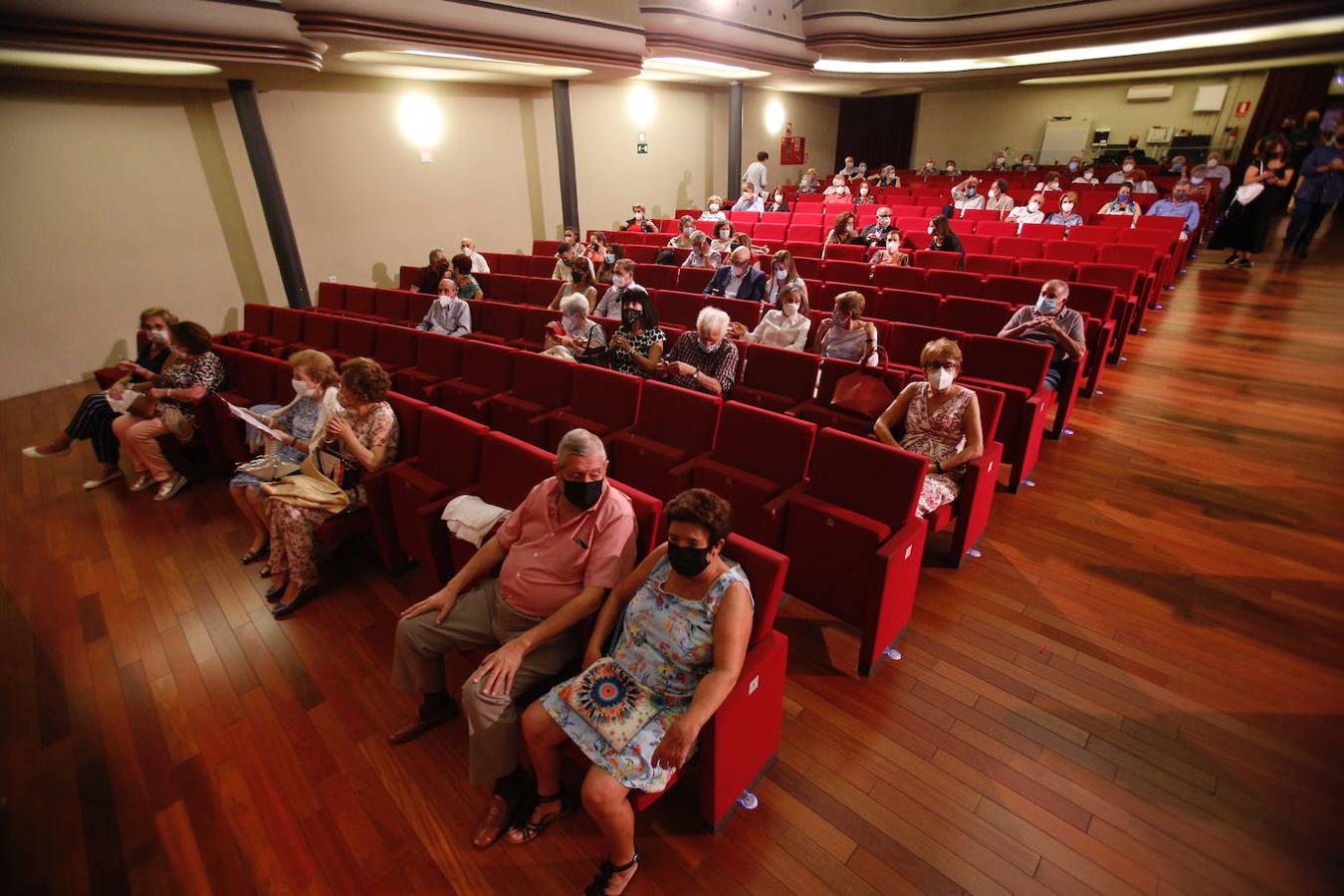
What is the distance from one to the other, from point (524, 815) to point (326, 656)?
4.08 ft

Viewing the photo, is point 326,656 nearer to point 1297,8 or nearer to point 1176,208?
point 1176,208

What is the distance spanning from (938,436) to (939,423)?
0.07 m

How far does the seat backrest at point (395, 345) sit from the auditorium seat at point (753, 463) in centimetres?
270

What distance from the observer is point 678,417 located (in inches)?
117

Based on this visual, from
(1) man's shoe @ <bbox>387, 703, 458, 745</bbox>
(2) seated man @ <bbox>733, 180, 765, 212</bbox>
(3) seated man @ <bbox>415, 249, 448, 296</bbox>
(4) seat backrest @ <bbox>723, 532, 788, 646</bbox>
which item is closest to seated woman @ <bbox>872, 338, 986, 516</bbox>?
(4) seat backrest @ <bbox>723, 532, 788, 646</bbox>

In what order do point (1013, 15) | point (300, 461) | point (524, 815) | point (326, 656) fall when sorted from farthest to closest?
point (1013, 15)
point (300, 461)
point (326, 656)
point (524, 815)

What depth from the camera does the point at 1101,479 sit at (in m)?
3.46

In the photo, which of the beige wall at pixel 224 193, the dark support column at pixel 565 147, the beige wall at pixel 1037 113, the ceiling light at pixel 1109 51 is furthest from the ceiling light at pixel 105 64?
the beige wall at pixel 1037 113

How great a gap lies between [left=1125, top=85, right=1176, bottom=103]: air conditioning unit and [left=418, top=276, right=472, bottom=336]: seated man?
15.1m

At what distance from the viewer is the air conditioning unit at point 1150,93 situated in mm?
12258

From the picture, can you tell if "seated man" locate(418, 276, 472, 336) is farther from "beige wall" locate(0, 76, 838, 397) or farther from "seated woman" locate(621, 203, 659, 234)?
"seated woman" locate(621, 203, 659, 234)

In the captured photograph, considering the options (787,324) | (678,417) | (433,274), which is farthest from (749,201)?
(678,417)

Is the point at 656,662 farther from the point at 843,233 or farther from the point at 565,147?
the point at 565,147

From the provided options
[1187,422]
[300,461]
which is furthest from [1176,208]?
[300,461]
